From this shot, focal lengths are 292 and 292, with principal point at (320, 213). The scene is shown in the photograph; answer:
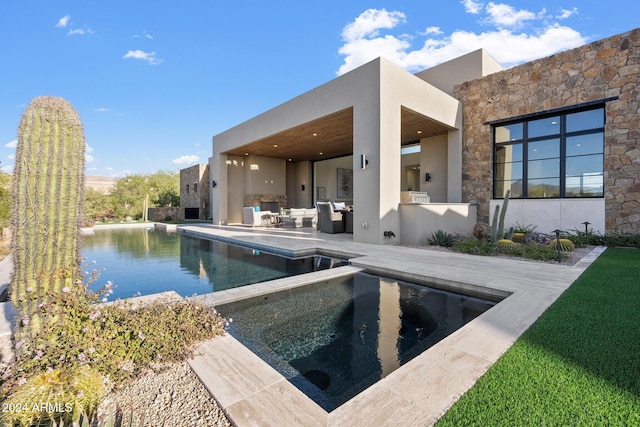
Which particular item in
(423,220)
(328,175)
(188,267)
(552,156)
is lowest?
(188,267)

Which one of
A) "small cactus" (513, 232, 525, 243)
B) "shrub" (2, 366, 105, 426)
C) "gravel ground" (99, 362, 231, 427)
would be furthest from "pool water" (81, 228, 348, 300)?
"small cactus" (513, 232, 525, 243)

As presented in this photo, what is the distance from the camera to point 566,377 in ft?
5.50

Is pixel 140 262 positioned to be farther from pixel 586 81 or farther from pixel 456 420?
pixel 586 81

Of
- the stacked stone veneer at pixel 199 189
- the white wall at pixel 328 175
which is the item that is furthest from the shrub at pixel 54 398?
the stacked stone veneer at pixel 199 189

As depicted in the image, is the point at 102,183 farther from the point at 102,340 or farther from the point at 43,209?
the point at 102,340

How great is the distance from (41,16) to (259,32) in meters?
6.13

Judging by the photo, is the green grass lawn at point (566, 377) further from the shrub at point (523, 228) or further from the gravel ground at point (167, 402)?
the shrub at point (523, 228)

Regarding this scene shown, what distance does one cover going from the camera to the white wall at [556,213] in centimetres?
781

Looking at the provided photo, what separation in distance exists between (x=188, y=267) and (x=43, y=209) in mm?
3980

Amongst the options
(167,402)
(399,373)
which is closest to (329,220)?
(399,373)

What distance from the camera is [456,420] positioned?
134cm

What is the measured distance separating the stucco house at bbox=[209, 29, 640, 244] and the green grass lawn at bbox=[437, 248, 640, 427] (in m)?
4.91

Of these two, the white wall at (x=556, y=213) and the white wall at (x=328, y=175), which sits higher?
the white wall at (x=328, y=175)

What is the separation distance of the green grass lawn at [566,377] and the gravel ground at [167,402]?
114 cm
